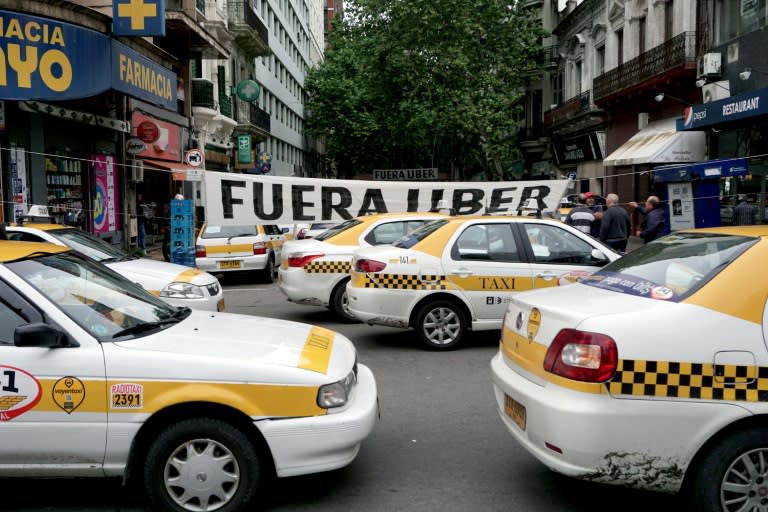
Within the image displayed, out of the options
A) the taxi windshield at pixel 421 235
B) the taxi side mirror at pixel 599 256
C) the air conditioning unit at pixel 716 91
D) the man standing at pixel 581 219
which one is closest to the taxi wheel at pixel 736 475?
the taxi side mirror at pixel 599 256

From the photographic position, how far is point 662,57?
23.9 meters

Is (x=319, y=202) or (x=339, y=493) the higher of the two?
(x=319, y=202)

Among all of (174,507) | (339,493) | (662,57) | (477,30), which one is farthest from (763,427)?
(477,30)

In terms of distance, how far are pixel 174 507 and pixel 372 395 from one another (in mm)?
1273

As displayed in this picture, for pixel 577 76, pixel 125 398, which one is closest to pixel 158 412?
pixel 125 398

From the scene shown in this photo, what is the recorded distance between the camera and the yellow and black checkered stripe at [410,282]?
8.42m

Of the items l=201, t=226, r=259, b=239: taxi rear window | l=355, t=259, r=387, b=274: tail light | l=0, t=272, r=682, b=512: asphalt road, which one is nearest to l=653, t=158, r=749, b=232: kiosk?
l=355, t=259, r=387, b=274: tail light

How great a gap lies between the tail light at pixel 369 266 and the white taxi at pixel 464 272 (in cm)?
1

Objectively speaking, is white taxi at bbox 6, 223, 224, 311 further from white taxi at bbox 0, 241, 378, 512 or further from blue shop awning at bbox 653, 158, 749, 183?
blue shop awning at bbox 653, 158, 749, 183

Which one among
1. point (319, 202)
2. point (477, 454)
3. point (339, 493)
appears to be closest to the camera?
point (339, 493)

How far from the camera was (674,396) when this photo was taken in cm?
360

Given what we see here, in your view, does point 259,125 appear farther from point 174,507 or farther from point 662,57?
point 174,507

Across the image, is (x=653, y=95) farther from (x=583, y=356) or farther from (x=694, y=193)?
(x=583, y=356)

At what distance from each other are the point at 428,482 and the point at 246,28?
33.5m
